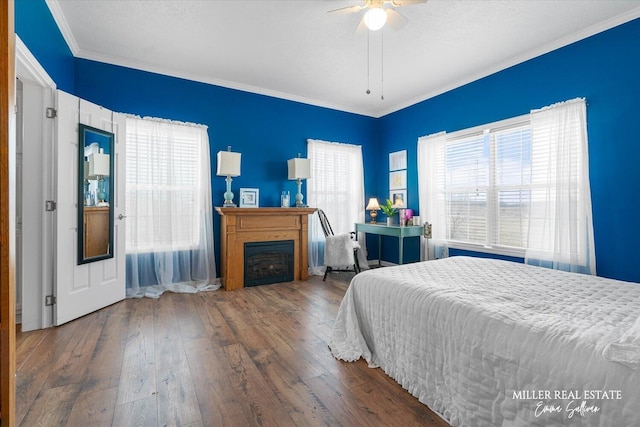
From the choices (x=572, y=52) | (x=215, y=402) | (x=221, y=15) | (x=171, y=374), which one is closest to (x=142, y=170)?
(x=221, y=15)

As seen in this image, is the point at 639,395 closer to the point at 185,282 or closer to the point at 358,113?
the point at 185,282

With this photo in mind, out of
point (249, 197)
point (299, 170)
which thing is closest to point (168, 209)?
point (249, 197)

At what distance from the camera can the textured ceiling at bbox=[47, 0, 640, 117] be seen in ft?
8.48

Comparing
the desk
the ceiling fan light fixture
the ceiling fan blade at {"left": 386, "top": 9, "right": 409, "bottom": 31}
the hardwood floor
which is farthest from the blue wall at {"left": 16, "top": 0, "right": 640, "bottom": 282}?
the ceiling fan light fixture

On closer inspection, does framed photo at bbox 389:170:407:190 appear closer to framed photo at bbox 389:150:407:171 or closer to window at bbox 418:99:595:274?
framed photo at bbox 389:150:407:171

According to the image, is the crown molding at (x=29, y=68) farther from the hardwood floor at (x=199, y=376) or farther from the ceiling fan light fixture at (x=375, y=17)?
the ceiling fan light fixture at (x=375, y=17)

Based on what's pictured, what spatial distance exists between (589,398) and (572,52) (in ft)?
11.3

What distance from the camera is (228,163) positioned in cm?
389

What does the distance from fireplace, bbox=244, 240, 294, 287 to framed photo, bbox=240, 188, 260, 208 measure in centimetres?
59

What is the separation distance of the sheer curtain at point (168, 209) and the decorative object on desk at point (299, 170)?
116 centimetres

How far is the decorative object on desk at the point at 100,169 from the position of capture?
301 cm

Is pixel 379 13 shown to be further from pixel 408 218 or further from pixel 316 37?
pixel 408 218

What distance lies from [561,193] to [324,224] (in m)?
2.93

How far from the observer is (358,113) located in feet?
17.7
